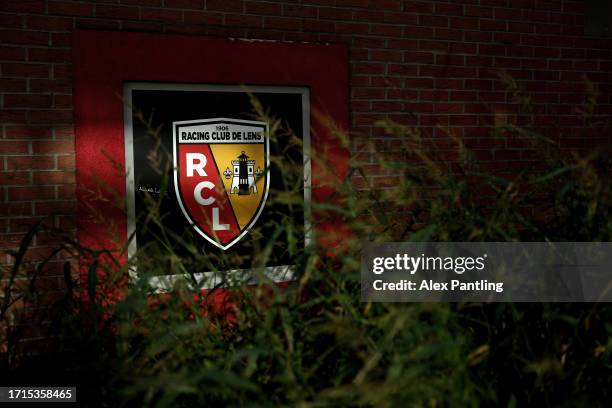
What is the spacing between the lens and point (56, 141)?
10.8ft

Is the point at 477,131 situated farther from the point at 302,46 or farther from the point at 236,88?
the point at 236,88

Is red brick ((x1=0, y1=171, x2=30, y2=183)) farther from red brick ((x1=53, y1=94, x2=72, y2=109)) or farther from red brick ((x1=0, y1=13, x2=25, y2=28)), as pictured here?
red brick ((x1=0, y1=13, x2=25, y2=28))

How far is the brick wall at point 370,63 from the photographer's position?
3232 millimetres

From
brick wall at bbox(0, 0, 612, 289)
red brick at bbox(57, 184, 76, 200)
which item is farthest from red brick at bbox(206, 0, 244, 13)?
red brick at bbox(57, 184, 76, 200)

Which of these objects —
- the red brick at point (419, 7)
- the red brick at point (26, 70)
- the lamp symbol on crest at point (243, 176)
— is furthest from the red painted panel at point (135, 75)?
the red brick at point (419, 7)

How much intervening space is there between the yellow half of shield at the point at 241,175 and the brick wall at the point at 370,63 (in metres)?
0.59

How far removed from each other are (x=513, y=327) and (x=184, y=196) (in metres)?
2.01

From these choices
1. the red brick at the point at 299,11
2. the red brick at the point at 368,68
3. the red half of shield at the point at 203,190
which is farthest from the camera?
the red brick at the point at 368,68

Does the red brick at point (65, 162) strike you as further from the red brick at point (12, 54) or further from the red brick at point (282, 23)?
the red brick at point (282, 23)

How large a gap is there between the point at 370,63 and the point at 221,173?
1.13 meters

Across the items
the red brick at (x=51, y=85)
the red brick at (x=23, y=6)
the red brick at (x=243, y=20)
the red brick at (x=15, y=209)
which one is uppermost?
the red brick at (x=243, y=20)

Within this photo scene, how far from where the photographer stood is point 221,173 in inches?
143

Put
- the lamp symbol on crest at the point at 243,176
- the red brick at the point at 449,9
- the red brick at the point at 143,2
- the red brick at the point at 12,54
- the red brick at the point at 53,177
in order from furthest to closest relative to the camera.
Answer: the red brick at the point at 449,9 → the lamp symbol on crest at the point at 243,176 → the red brick at the point at 143,2 → the red brick at the point at 53,177 → the red brick at the point at 12,54

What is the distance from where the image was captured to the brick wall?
127 inches
